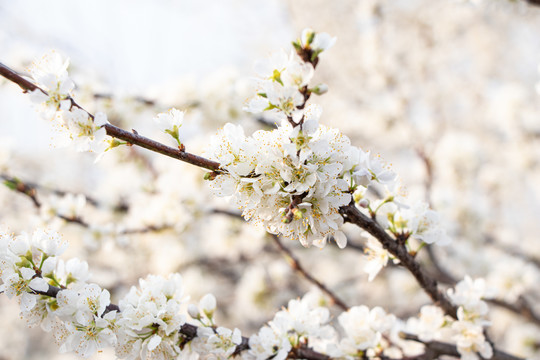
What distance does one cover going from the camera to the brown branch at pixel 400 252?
3.69 feet

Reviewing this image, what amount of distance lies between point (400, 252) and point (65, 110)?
1.03 m

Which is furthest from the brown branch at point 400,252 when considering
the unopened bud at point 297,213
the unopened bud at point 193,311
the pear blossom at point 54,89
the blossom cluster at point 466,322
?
the pear blossom at point 54,89

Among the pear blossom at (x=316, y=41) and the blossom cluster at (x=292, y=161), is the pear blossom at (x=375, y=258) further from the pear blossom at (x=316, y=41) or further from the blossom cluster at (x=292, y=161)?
the pear blossom at (x=316, y=41)

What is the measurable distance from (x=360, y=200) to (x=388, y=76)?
450 centimetres

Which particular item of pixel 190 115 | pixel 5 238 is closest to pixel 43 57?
pixel 5 238

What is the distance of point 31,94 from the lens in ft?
3.26

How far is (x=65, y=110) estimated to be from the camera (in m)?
1.02

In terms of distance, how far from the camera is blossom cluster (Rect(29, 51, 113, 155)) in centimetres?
101

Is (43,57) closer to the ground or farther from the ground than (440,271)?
closer to the ground

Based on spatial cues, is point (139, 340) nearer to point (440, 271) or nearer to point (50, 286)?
point (50, 286)

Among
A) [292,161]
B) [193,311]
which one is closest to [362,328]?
[193,311]

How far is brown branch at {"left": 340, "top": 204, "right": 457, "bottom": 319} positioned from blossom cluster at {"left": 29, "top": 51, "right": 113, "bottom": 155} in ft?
2.19

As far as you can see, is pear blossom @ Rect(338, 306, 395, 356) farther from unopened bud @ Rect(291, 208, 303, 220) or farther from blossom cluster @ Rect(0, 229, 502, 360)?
unopened bud @ Rect(291, 208, 303, 220)

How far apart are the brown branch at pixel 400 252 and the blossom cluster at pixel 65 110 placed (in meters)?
0.67
